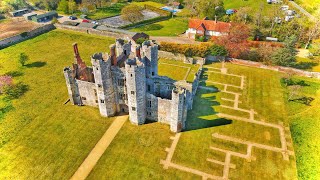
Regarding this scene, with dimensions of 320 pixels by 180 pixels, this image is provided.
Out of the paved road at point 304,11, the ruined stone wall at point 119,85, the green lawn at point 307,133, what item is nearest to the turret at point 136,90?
the ruined stone wall at point 119,85

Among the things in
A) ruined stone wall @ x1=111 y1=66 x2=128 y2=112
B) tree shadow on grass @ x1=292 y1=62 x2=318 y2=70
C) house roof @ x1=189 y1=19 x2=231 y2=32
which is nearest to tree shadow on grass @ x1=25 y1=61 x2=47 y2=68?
ruined stone wall @ x1=111 y1=66 x2=128 y2=112

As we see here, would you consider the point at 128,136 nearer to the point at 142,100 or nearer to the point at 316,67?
the point at 142,100

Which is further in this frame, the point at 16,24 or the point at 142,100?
the point at 16,24

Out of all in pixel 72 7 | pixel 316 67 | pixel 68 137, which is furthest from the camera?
pixel 72 7

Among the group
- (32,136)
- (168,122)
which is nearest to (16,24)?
(32,136)

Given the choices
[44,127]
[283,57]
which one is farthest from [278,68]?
[44,127]

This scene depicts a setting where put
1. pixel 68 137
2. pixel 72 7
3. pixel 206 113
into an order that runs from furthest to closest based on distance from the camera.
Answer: pixel 72 7 → pixel 206 113 → pixel 68 137

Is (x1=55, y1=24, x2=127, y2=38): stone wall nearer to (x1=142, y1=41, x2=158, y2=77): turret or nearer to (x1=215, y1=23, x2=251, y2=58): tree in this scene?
(x1=215, y1=23, x2=251, y2=58): tree
